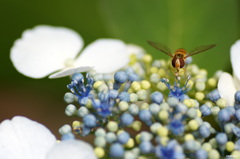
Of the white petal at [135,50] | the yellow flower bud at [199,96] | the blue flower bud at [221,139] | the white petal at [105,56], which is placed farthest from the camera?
the white petal at [135,50]

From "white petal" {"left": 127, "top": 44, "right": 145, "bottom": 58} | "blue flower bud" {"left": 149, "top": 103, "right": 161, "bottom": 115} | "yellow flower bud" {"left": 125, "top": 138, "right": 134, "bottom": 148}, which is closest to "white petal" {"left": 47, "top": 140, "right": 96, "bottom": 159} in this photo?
"yellow flower bud" {"left": 125, "top": 138, "right": 134, "bottom": 148}

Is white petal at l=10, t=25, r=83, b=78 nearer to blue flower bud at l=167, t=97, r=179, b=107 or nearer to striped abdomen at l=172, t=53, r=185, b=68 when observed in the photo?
striped abdomen at l=172, t=53, r=185, b=68

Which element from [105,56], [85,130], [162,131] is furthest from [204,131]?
[105,56]

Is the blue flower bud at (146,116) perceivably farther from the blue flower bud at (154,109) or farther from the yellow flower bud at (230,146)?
the yellow flower bud at (230,146)

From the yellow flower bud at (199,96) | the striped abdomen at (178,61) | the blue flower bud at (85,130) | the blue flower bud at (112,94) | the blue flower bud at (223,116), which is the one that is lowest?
the blue flower bud at (85,130)

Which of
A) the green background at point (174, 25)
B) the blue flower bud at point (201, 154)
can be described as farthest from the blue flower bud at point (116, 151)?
the green background at point (174, 25)

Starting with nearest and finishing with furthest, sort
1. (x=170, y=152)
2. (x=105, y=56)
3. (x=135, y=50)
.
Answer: (x=170, y=152) → (x=105, y=56) → (x=135, y=50)

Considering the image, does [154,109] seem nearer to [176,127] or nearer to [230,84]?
[176,127]
